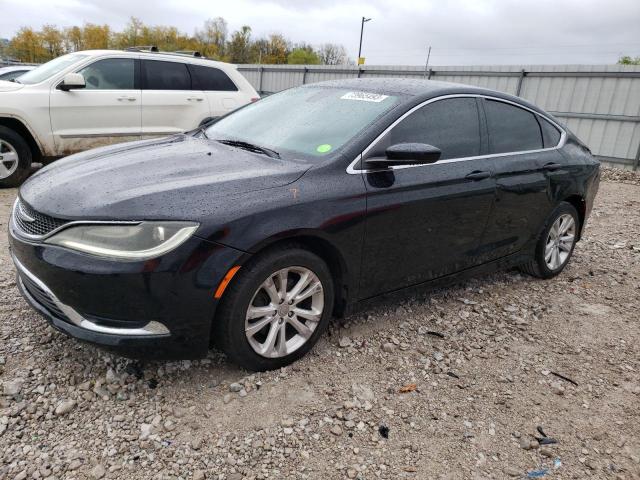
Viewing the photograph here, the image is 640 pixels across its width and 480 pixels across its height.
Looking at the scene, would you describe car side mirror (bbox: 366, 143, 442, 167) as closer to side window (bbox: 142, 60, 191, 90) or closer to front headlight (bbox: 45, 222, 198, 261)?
front headlight (bbox: 45, 222, 198, 261)

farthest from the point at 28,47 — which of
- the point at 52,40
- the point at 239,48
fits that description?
the point at 239,48

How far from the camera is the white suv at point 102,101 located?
19.7 feet

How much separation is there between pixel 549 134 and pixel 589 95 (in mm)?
9361

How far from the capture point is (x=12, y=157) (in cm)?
602

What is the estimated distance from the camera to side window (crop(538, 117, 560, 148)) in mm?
4059

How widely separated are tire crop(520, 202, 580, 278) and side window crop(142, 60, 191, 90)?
536 centimetres

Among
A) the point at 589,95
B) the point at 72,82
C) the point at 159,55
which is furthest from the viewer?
the point at 589,95

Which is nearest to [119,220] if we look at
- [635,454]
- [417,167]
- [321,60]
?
[417,167]

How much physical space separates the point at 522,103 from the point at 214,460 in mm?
3414

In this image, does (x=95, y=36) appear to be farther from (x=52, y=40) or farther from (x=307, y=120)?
(x=307, y=120)

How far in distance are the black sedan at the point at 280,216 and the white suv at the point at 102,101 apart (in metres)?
3.48

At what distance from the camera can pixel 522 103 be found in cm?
392

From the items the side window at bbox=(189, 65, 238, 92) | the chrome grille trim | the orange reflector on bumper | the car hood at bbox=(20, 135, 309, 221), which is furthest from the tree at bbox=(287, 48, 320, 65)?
the orange reflector on bumper

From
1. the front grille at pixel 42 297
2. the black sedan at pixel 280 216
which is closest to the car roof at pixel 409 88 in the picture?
the black sedan at pixel 280 216
